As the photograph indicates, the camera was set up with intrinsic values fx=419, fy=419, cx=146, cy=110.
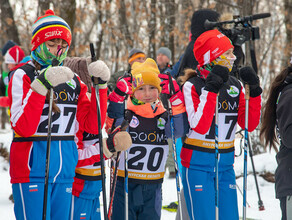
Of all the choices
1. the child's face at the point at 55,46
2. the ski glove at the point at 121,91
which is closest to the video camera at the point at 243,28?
the ski glove at the point at 121,91

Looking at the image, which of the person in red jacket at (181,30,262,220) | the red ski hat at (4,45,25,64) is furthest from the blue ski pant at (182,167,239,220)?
the red ski hat at (4,45,25,64)

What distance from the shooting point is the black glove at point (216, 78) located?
3.58 m

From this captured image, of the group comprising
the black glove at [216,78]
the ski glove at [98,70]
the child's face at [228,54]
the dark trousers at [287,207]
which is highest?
the child's face at [228,54]

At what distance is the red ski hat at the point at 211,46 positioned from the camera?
390 centimetres

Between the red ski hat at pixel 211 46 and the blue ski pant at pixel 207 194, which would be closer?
the blue ski pant at pixel 207 194

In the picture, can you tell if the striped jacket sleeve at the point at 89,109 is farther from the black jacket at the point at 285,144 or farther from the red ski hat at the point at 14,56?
the red ski hat at the point at 14,56

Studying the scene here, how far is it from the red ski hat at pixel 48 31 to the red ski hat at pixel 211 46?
127cm

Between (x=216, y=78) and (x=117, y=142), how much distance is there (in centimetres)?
105

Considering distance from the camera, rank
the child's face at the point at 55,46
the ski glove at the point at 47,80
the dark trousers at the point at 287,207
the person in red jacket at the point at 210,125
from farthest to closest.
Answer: the person in red jacket at the point at 210,125
the child's face at the point at 55,46
the dark trousers at the point at 287,207
the ski glove at the point at 47,80

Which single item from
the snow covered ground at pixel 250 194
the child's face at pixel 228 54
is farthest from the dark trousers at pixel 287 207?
the snow covered ground at pixel 250 194

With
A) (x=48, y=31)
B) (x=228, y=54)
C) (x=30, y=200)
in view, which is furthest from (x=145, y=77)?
(x=30, y=200)

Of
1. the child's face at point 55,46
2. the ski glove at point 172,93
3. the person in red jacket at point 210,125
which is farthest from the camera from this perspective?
the ski glove at point 172,93

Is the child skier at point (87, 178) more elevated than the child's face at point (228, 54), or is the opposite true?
the child's face at point (228, 54)

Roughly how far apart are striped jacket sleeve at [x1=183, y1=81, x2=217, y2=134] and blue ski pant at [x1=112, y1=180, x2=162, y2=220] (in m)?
0.81
